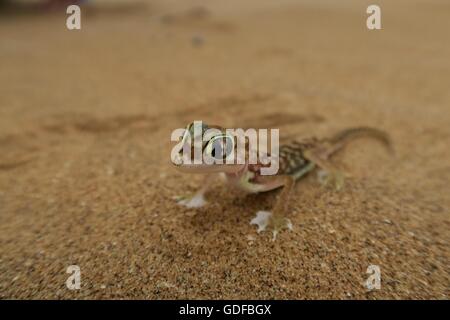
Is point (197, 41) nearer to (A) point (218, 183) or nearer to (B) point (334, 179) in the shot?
(A) point (218, 183)

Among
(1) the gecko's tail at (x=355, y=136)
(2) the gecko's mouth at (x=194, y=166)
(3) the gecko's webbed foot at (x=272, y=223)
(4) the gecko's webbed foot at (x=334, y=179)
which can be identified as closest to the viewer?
(2) the gecko's mouth at (x=194, y=166)

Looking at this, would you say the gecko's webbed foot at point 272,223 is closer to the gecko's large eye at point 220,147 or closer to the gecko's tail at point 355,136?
the gecko's large eye at point 220,147

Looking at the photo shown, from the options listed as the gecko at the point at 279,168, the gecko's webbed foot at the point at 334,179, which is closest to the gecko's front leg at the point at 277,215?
the gecko at the point at 279,168

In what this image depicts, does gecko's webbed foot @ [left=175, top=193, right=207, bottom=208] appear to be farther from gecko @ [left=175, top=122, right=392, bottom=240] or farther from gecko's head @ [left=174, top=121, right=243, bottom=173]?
gecko's head @ [left=174, top=121, right=243, bottom=173]

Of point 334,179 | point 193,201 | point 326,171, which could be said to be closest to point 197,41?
point 326,171

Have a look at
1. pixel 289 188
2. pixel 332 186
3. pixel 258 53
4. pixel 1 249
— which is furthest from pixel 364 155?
pixel 258 53
